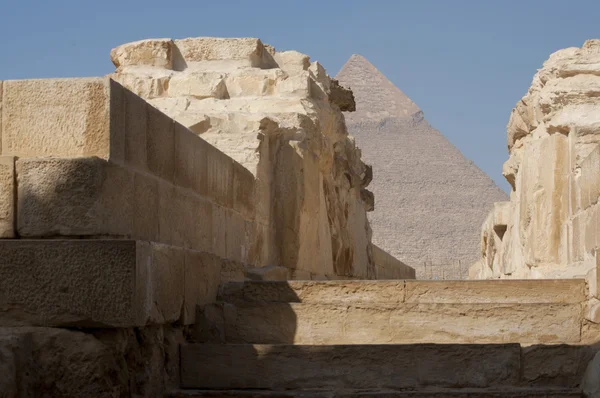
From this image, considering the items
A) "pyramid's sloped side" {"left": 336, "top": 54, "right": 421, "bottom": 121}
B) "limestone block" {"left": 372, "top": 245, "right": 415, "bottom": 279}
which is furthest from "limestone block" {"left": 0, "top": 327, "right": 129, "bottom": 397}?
"pyramid's sloped side" {"left": 336, "top": 54, "right": 421, "bottom": 121}

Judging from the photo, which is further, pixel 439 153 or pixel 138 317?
pixel 439 153

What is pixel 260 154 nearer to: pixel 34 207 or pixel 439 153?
pixel 34 207

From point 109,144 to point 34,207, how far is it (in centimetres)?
40

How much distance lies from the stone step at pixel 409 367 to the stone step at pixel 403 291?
76 centimetres

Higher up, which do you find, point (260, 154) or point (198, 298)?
point (260, 154)

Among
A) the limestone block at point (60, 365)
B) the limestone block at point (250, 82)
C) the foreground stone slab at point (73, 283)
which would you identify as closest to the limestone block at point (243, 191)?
the limestone block at point (250, 82)

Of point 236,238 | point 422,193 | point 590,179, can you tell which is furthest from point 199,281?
point 422,193

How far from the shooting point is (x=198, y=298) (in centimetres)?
468

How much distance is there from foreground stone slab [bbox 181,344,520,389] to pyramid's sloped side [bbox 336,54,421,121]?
148m

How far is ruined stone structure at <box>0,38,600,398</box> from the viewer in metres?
3.70

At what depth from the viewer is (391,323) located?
472 cm

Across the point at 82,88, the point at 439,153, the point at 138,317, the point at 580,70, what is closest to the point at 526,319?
the point at 138,317

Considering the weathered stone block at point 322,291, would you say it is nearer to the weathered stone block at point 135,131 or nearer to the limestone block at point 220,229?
the limestone block at point 220,229

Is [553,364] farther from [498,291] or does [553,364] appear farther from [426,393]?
[498,291]
